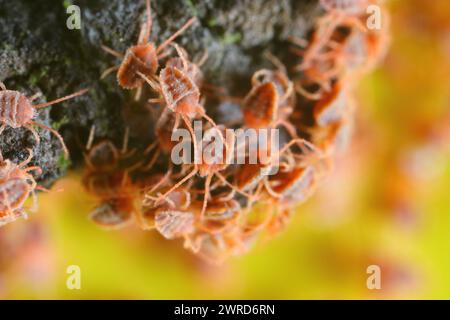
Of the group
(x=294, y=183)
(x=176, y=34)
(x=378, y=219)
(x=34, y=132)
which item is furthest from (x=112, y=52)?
(x=378, y=219)

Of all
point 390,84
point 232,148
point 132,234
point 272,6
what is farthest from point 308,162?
point 390,84

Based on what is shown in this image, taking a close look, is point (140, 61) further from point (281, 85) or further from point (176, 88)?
point (281, 85)

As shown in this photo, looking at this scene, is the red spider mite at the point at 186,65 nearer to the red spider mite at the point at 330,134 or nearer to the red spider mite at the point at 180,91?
the red spider mite at the point at 180,91

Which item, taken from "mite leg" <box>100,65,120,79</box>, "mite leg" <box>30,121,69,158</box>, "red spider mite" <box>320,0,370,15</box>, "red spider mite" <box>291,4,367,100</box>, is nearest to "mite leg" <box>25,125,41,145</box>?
"mite leg" <box>30,121,69,158</box>

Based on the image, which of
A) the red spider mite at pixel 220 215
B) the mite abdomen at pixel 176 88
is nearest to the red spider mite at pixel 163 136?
the mite abdomen at pixel 176 88

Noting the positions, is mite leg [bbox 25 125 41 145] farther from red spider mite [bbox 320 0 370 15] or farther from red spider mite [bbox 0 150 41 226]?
red spider mite [bbox 320 0 370 15]
